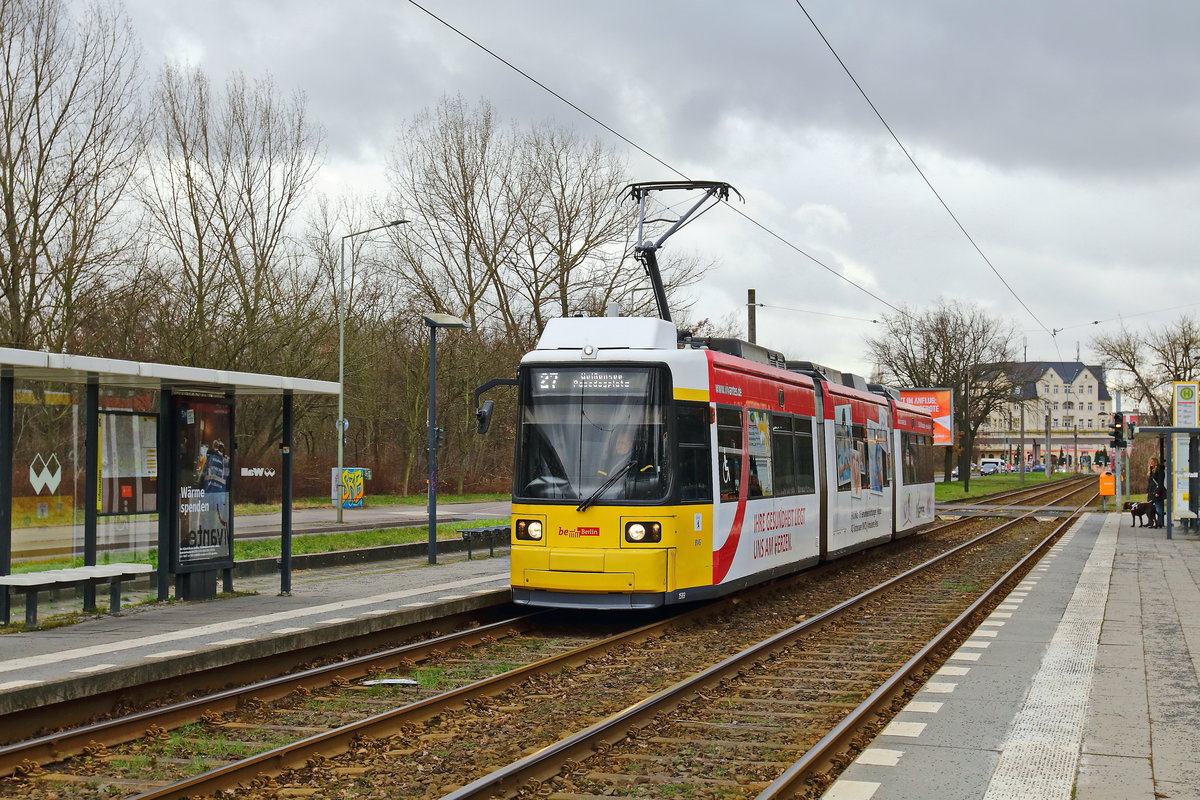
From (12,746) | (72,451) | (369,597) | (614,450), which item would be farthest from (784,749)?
(72,451)

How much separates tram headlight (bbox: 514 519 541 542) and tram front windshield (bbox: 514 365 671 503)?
10.6 inches

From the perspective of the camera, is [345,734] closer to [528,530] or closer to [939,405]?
[528,530]

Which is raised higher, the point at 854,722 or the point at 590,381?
the point at 590,381

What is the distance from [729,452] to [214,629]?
5771 millimetres

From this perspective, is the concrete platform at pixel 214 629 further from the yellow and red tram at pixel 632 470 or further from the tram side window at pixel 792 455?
the tram side window at pixel 792 455

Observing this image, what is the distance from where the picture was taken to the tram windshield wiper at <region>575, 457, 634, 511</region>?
1293 centimetres

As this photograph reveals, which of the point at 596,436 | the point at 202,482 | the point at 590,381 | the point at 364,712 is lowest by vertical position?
the point at 364,712

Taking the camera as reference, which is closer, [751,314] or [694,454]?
[694,454]

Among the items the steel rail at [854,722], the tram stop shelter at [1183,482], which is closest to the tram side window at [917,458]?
the tram stop shelter at [1183,482]

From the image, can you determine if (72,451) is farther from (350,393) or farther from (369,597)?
(350,393)

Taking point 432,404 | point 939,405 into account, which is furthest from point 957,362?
point 432,404

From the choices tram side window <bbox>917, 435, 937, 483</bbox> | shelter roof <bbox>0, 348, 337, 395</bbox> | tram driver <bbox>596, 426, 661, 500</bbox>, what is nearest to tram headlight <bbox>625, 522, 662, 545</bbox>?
tram driver <bbox>596, 426, 661, 500</bbox>

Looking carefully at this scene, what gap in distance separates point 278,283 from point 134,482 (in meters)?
28.0

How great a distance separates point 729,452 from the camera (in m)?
14.3
